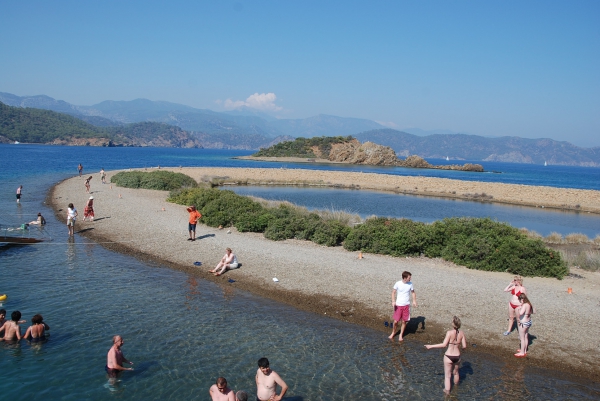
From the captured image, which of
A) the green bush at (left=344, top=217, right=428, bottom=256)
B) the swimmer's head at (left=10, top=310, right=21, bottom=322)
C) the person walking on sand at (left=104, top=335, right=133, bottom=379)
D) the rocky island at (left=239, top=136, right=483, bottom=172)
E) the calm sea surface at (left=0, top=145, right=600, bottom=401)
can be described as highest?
the rocky island at (left=239, top=136, right=483, bottom=172)

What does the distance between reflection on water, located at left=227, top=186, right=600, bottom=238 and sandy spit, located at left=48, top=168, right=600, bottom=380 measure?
12950mm

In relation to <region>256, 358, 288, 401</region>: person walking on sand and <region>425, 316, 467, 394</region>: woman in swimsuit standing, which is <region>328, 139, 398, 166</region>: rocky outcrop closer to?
<region>425, 316, 467, 394</region>: woman in swimsuit standing

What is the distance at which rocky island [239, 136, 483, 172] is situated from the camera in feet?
417

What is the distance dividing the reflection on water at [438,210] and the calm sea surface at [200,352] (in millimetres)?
18736

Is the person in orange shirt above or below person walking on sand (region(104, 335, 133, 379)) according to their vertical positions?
above

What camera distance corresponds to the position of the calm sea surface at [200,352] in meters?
8.68

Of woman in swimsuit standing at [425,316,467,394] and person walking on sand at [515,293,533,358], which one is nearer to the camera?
woman in swimsuit standing at [425,316,467,394]

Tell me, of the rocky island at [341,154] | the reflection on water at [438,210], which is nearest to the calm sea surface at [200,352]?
the reflection on water at [438,210]

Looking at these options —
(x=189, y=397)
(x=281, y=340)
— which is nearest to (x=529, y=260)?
(x=281, y=340)

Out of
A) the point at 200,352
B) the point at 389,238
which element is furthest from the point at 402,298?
the point at 389,238

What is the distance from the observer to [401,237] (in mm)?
18672

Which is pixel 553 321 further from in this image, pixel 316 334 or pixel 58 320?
pixel 58 320

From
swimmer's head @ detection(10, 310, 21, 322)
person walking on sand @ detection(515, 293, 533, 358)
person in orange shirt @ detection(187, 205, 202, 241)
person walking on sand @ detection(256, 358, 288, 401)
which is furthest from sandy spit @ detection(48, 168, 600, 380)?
swimmer's head @ detection(10, 310, 21, 322)

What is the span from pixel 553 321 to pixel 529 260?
4.91 meters
